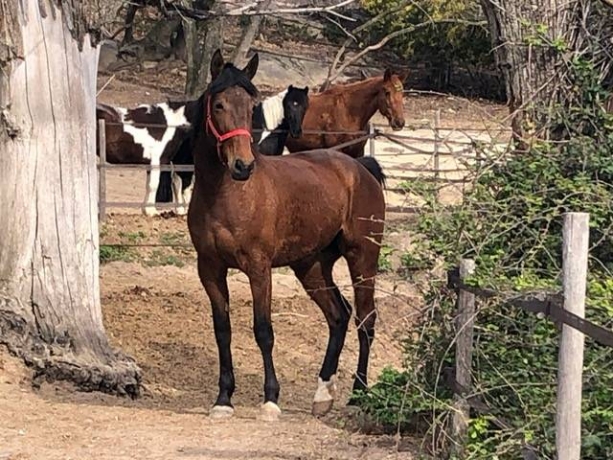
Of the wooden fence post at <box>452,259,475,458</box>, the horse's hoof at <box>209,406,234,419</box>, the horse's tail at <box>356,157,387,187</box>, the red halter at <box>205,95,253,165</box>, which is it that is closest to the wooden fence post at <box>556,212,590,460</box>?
the wooden fence post at <box>452,259,475,458</box>

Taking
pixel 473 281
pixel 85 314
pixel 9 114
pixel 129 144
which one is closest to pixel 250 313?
pixel 85 314

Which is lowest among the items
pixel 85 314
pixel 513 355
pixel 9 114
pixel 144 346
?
pixel 144 346

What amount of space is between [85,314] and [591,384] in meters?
4.20

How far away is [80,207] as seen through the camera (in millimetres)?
7906

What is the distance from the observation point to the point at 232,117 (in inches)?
274

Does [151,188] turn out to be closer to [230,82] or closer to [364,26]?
[364,26]

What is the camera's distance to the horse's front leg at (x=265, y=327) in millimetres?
7164

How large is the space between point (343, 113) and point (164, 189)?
8.41ft

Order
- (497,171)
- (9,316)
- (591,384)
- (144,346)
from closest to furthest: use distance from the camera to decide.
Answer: (591,384) → (497,171) → (9,316) → (144,346)

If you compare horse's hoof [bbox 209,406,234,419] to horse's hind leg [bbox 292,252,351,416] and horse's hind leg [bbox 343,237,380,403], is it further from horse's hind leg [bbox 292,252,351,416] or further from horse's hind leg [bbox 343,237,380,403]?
horse's hind leg [bbox 343,237,380,403]

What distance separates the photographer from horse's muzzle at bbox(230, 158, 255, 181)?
675cm

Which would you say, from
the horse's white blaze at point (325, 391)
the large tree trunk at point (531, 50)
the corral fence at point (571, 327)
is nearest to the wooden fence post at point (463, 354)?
the corral fence at point (571, 327)

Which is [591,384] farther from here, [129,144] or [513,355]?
[129,144]

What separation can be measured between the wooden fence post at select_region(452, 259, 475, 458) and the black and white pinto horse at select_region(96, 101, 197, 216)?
33.6ft
